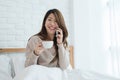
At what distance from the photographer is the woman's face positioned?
5.82 ft

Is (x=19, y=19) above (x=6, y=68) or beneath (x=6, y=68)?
above

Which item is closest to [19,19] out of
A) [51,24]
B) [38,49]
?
[51,24]

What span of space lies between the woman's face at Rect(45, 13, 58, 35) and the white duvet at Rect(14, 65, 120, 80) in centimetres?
41

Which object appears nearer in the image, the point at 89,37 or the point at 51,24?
the point at 51,24

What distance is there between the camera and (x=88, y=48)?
2.75 metres

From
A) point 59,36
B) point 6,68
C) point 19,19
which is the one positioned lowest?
point 6,68

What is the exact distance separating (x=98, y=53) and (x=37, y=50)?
4.54 ft

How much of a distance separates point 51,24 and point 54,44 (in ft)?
0.56

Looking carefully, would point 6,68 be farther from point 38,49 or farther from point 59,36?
point 59,36

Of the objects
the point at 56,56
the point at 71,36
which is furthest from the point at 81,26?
the point at 56,56

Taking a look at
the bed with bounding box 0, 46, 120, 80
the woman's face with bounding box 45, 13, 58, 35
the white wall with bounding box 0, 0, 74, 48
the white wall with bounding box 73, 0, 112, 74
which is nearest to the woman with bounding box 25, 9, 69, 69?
the woman's face with bounding box 45, 13, 58, 35

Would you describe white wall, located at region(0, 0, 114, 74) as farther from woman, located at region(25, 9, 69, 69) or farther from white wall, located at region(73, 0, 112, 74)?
woman, located at region(25, 9, 69, 69)

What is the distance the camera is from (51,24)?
1.77m

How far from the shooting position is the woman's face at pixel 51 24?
177cm
